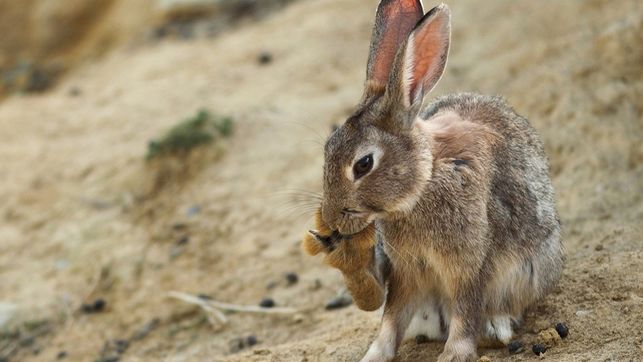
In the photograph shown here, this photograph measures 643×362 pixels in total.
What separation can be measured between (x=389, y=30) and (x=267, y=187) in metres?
3.32

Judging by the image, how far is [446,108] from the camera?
4992 millimetres

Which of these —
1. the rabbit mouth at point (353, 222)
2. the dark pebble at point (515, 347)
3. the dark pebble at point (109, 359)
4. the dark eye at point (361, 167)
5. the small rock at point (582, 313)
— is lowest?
the dark pebble at point (109, 359)

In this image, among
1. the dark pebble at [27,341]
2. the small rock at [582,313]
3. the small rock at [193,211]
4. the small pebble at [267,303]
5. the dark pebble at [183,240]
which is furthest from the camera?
the small rock at [193,211]

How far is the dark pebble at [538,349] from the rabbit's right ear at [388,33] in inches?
55.8

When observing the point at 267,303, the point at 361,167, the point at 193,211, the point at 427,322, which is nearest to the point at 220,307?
the point at 267,303

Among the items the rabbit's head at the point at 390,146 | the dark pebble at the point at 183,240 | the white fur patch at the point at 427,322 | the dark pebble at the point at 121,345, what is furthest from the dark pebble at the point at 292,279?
the rabbit's head at the point at 390,146

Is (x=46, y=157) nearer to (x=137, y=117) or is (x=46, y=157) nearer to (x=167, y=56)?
(x=137, y=117)

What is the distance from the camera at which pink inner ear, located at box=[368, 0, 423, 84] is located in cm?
454

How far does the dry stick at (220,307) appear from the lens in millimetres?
6137

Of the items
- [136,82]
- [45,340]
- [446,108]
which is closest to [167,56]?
[136,82]

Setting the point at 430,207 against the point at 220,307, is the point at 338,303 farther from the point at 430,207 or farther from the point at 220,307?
the point at 430,207

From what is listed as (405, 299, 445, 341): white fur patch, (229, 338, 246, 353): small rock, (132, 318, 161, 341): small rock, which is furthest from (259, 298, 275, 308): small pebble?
(405, 299, 445, 341): white fur patch

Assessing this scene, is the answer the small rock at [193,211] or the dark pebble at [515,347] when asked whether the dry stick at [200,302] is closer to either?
the small rock at [193,211]

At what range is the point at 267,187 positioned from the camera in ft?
25.4
